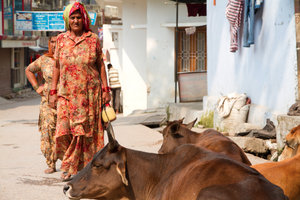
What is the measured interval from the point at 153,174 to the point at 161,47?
48.5 ft

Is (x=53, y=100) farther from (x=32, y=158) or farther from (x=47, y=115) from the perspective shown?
(x=32, y=158)

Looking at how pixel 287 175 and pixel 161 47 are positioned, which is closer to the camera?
pixel 287 175

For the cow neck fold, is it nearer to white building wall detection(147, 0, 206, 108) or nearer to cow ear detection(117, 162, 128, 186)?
cow ear detection(117, 162, 128, 186)

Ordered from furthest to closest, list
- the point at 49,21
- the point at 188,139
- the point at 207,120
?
the point at 49,21
the point at 207,120
the point at 188,139

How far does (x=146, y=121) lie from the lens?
15625 millimetres

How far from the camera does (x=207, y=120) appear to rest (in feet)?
41.9

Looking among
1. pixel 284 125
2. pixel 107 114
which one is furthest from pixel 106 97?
pixel 284 125

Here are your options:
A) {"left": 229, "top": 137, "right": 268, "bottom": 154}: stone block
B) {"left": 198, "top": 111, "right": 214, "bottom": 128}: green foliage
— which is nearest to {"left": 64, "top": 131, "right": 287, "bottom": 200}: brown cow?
{"left": 229, "top": 137, "right": 268, "bottom": 154}: stone block

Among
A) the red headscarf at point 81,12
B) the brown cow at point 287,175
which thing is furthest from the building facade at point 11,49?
the brown cow at point 287,175

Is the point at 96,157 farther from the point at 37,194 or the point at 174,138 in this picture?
the point at 37,194

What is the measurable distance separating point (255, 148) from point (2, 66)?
2952cm

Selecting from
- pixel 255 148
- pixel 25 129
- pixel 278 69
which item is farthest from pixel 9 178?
pixel 25 129

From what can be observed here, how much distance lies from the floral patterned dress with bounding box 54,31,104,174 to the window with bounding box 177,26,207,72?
1158 cm

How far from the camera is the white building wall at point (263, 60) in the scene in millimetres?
8961
